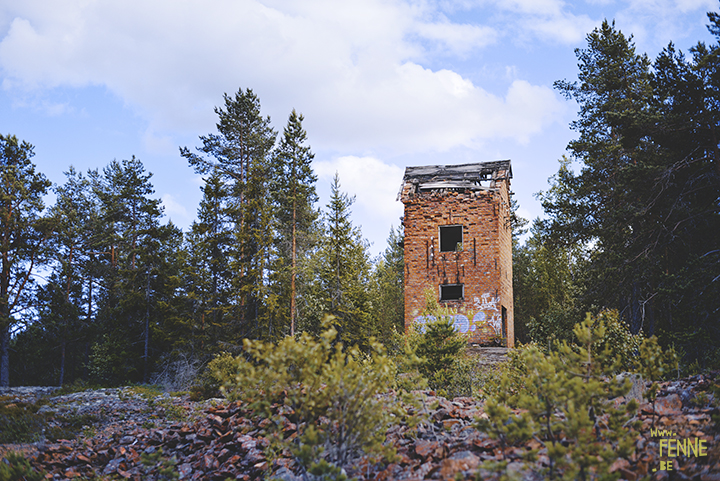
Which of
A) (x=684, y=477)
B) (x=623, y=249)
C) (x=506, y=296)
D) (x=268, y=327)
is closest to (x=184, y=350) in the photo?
(x=268, y=327)

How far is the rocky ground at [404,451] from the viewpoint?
442cm

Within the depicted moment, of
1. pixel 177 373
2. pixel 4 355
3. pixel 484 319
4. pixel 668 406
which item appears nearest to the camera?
pixel 668 406

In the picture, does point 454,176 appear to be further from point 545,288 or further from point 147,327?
point 147,327

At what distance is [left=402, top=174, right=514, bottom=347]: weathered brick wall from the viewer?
17.5 metres

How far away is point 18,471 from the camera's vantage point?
662 centimetres

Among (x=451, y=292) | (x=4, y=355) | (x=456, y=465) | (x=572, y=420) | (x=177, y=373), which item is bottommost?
(x=177, y=373)

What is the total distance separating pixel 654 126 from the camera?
12.6 m

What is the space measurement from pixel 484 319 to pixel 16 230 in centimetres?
2314

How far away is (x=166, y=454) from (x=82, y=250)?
92.1 ft

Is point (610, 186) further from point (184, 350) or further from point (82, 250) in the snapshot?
point (82, 250)

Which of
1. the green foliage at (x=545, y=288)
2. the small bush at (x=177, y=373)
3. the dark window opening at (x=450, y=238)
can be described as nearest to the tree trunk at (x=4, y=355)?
the small bush at (x=177, y=373)

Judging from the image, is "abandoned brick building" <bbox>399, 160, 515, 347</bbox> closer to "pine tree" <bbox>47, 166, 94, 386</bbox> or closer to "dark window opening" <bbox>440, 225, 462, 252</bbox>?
"dark window opening" <bbox>440, 225, 462, 252</bbox>

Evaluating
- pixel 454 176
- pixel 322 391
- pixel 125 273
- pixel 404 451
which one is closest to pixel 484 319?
pixel 454 176

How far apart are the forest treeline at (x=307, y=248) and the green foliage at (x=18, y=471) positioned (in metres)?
9.65
